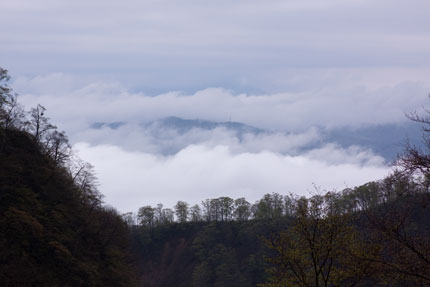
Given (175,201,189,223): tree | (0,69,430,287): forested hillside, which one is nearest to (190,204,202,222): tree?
(175,201,189,223): tree

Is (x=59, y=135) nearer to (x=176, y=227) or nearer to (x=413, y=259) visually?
(x=413, y=259)

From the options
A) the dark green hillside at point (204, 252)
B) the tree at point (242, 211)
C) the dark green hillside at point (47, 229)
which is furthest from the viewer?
the tree at point (242, 211)

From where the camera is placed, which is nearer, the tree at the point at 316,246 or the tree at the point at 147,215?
the tree at the point at 316,246

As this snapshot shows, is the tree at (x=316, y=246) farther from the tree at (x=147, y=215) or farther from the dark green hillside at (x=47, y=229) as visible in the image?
the tree at (x=147, y=215)

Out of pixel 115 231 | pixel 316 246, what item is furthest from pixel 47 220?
pixel 316 246

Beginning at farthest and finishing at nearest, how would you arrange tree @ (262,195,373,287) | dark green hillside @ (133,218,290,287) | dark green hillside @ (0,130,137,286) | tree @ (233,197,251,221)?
tree @ (233,197,251,221)
dark green hillside @ (133,218,290,287)
dark green hillside @ (0,130,137,286)
tree @ (262,195,373,287)

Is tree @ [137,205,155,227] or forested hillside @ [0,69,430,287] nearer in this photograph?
forested hillside @ [0,69,430,287]

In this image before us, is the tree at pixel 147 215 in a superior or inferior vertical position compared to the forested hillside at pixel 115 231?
superior

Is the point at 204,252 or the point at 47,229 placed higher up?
the point at 47,229

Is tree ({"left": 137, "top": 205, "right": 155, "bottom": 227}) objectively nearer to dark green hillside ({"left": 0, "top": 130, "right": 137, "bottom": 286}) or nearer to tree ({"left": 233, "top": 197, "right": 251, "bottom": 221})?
tree ({"left": 233, "top": 197, "right": 251, "bottom": 221})

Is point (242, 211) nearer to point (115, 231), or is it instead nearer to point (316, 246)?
point (115, 231)

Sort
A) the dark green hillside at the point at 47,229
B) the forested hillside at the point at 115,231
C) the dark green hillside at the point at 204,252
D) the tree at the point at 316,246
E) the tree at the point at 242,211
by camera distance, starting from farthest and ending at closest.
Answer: the tree at the point at 242,211
the dark green hillside at the point at 204,252
the dark green hillside at the point at 47,229
the tree at the point at 316,246
the forested hillside at the point at 115,231

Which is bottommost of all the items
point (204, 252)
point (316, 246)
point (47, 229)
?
point (316, 246)

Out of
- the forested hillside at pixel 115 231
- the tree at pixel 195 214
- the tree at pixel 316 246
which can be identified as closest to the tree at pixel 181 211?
the tree at pixel 195 214
